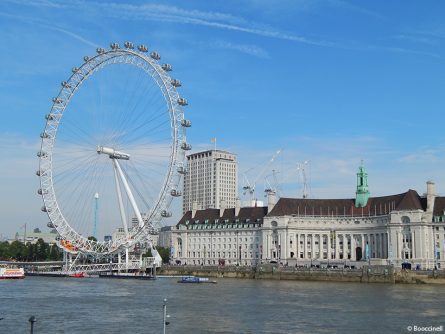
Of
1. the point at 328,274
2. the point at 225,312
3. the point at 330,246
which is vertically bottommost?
the point at 225,312

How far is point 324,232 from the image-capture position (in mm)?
131875

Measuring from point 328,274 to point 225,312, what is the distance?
5493 centimetres

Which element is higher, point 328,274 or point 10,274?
point 328,274

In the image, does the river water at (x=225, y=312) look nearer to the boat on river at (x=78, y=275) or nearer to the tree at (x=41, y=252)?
the boat on river at (x=78, y=275)

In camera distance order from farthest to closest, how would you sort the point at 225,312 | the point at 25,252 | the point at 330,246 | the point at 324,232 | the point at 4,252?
the point at 4,252 → the point at 25,252 → the point at 324,232 → the point at 330,246 → the point at 225,312

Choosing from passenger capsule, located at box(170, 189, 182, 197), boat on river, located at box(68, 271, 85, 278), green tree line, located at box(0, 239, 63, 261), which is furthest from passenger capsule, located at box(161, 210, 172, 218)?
green tree line, located at box(0, 239, 63, 261)

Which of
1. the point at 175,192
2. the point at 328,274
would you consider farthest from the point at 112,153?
the point at 328,274

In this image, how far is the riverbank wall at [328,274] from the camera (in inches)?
3701

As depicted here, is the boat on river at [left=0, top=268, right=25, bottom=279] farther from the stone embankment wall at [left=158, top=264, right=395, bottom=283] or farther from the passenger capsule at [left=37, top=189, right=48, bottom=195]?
the stone embankment wall at [left=158, top=264, right=395, bottom=283]

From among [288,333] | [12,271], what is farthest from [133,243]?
[288,333]

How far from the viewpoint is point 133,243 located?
335 feet

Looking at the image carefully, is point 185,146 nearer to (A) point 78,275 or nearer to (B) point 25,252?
(A) point 78,275

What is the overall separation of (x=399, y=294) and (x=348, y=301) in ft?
38.3

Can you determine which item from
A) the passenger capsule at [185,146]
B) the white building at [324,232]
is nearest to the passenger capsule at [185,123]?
the passenger capsule at [185,146]
